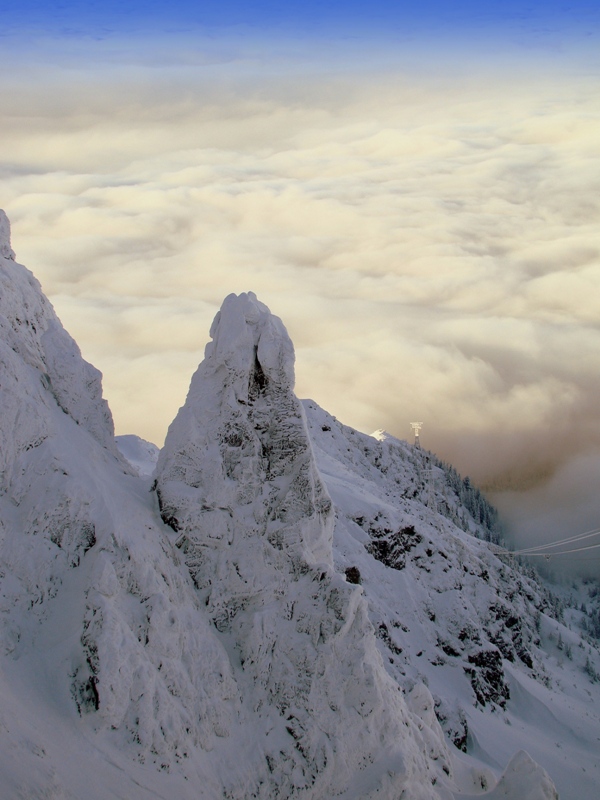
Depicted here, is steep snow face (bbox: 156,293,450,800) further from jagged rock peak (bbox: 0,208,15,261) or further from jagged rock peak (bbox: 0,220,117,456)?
jagged rock peak (bbox: 0,208,15,261)

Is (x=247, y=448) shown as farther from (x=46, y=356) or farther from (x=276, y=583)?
(x=46, y=356)

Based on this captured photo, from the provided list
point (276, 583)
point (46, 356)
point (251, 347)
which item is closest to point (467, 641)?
point (276, 583)

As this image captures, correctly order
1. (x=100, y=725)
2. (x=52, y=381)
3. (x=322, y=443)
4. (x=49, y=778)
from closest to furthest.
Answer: (x=49, y=778) → (x=100, y=725) → (x=52, y=381) → (x=322, y=443)

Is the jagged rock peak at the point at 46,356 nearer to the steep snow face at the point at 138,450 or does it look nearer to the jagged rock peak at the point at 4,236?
the jagged rock peak at the point at 4,236

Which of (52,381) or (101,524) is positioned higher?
(52,381)

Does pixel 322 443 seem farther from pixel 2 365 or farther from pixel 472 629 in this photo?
pixel 2 365

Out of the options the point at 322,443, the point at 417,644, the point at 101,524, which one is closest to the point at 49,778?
the point at 101,524

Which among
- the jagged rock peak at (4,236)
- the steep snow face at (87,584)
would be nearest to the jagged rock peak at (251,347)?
the steep snow face at (87,584)

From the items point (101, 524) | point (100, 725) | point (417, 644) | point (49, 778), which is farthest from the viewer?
point (417, 644)
